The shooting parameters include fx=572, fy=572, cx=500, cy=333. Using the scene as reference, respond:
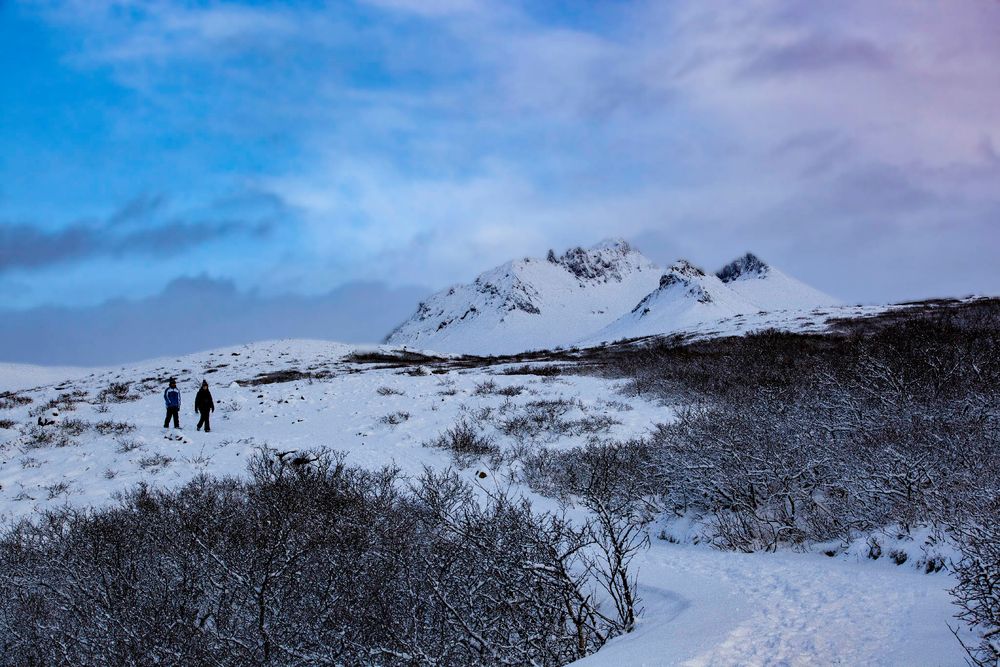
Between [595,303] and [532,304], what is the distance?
43.7 ft

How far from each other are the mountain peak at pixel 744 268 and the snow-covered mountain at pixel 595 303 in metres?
0.29

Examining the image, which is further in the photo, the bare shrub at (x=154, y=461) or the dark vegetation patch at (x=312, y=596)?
the bare shrub at (x=154, y=461)

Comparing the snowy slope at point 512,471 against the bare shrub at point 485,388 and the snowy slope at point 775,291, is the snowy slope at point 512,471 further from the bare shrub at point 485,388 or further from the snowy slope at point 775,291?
the snowy slope at point 775,291

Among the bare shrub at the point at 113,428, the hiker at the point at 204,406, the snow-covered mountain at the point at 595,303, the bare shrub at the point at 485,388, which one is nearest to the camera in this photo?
the bare shrub at the point at 113,428

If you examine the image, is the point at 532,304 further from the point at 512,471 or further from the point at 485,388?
the point at 512,471

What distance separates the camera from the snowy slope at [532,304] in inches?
3632

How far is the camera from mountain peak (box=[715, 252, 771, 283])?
129m

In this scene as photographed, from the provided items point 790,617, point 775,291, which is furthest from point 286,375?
point 775,291

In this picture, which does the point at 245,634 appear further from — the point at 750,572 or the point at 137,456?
the point at 137,456

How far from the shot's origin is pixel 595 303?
116062 mm

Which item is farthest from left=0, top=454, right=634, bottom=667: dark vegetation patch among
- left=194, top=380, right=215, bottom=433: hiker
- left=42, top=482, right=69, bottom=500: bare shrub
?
left=194, top=380, right=215, bottom=433: hiker

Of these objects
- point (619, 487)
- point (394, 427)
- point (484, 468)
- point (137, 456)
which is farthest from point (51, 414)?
point (619, 487)

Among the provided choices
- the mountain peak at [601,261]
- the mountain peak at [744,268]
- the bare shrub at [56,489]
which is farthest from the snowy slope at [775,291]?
the bare shrub at [56,489]

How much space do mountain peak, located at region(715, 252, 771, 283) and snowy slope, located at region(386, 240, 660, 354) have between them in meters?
17.3
